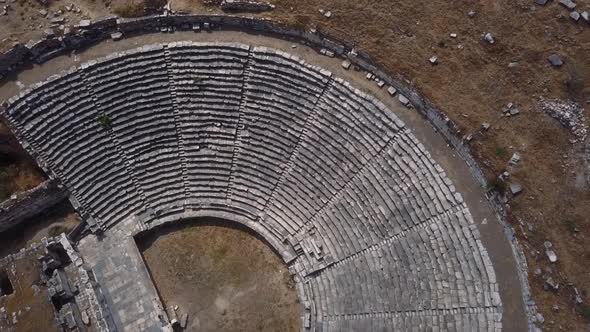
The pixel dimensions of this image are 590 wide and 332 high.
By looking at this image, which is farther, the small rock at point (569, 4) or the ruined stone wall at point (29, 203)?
the ruined stone wall at point (29, 203)

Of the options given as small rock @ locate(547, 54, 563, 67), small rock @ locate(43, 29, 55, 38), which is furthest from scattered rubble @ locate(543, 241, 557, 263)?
small rock @ locate(43, 29, 55, 38)

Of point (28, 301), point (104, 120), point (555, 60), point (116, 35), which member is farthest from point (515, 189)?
point (28, 301)

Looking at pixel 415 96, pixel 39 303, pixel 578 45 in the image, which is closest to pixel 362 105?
pixel 415 96

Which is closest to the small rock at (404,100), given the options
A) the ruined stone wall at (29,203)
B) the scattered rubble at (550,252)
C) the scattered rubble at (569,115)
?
the scattered rubble at (569,115)

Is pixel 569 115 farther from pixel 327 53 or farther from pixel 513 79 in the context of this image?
pixel 327 53

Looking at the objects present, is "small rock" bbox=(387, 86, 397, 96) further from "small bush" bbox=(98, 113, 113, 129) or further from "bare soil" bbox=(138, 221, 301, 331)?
"small bush" bbox=(98, 113, 113, 129)

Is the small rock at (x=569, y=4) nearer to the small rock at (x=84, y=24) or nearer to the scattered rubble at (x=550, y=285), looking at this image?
the scattered rubble at (x=550, y=285)

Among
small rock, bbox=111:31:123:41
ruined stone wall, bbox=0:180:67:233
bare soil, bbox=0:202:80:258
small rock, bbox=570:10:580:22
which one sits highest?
small rock, bbox=111:31:123:41
